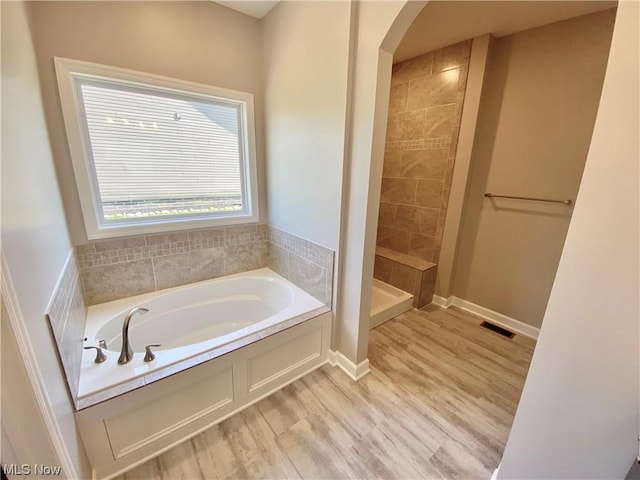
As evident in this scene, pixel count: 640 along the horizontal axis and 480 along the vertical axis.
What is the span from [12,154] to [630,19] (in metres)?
1.91

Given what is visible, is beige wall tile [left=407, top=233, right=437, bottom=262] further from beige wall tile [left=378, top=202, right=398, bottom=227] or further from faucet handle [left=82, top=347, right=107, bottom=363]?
faucet handle [left=82, top=347, right=107, bottom=363]

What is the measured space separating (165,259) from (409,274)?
7.54ft

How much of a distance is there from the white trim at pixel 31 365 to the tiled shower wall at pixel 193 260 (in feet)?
4.15

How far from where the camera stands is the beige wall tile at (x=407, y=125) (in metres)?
2.65

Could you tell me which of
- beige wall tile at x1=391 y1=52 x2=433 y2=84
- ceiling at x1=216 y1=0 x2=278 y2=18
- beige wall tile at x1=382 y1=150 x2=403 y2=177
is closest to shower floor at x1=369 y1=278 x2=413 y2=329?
beige wall tile at x1=382 y1=150 x2=403 y2=177

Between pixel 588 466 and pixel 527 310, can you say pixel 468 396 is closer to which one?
pixel 588 466

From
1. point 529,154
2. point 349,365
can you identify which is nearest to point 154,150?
point 349,365

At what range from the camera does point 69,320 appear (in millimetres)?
1303

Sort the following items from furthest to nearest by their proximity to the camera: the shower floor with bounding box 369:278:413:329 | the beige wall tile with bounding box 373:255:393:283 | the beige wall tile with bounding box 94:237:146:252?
the beige wall tile with bounding box 373:255:393:283, the shower floor with bounding box 369:278:413:329, the beige wall tile with bounding box 94:237:146:252

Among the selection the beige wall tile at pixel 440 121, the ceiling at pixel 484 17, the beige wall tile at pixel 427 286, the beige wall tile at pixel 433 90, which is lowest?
the beige wall tile at pixel 427 286

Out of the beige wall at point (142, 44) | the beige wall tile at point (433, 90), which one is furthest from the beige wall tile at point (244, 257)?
the beige wall tile at point (433, 90)

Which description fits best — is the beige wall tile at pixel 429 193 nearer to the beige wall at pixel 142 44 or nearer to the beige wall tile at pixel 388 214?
the beige wall tile at pixel 388 214

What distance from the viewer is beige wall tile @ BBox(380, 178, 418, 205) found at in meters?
2.84

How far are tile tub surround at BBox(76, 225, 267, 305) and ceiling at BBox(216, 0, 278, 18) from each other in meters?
1.70
